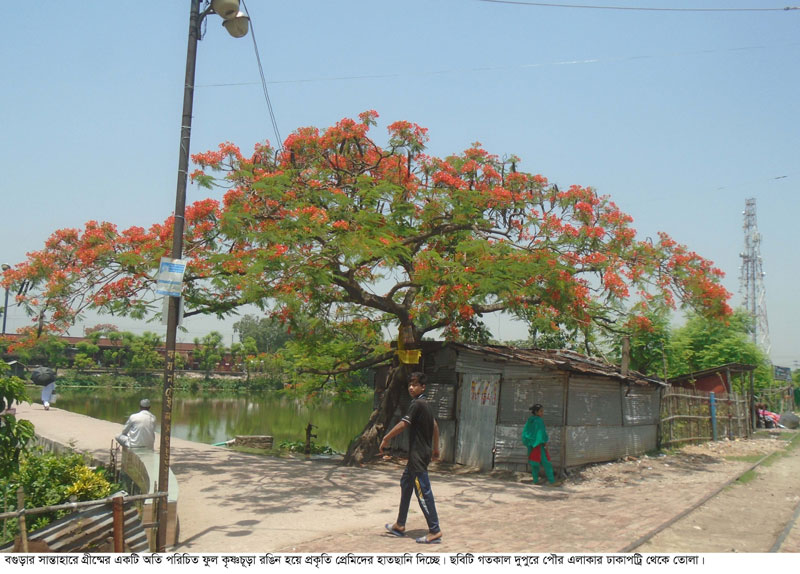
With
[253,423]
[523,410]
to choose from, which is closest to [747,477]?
[523,410]

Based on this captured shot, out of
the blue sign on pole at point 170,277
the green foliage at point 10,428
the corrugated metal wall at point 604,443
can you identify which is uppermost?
the blue sign on pole at point 170,277

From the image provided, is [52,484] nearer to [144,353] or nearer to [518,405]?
[518,405]

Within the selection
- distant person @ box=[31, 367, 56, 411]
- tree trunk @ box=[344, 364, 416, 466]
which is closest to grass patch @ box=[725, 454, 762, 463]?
tree trunk @ box=[344, 364, 416, 466]

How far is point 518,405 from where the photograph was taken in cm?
1317

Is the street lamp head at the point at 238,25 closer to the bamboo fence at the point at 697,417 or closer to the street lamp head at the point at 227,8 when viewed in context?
the street lamp head at the point at 227,8

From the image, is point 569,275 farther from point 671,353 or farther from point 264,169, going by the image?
point 671,353

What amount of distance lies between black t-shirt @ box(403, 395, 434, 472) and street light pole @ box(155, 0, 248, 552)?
103 inches

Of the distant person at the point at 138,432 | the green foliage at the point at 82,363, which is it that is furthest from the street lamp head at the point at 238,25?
the green foliage at the point at 82,363

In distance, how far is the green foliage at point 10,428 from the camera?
255 inches

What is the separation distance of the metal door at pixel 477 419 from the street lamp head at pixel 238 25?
9069mm

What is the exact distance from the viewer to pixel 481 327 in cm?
1471

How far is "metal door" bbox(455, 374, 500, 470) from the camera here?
13.5 meters
